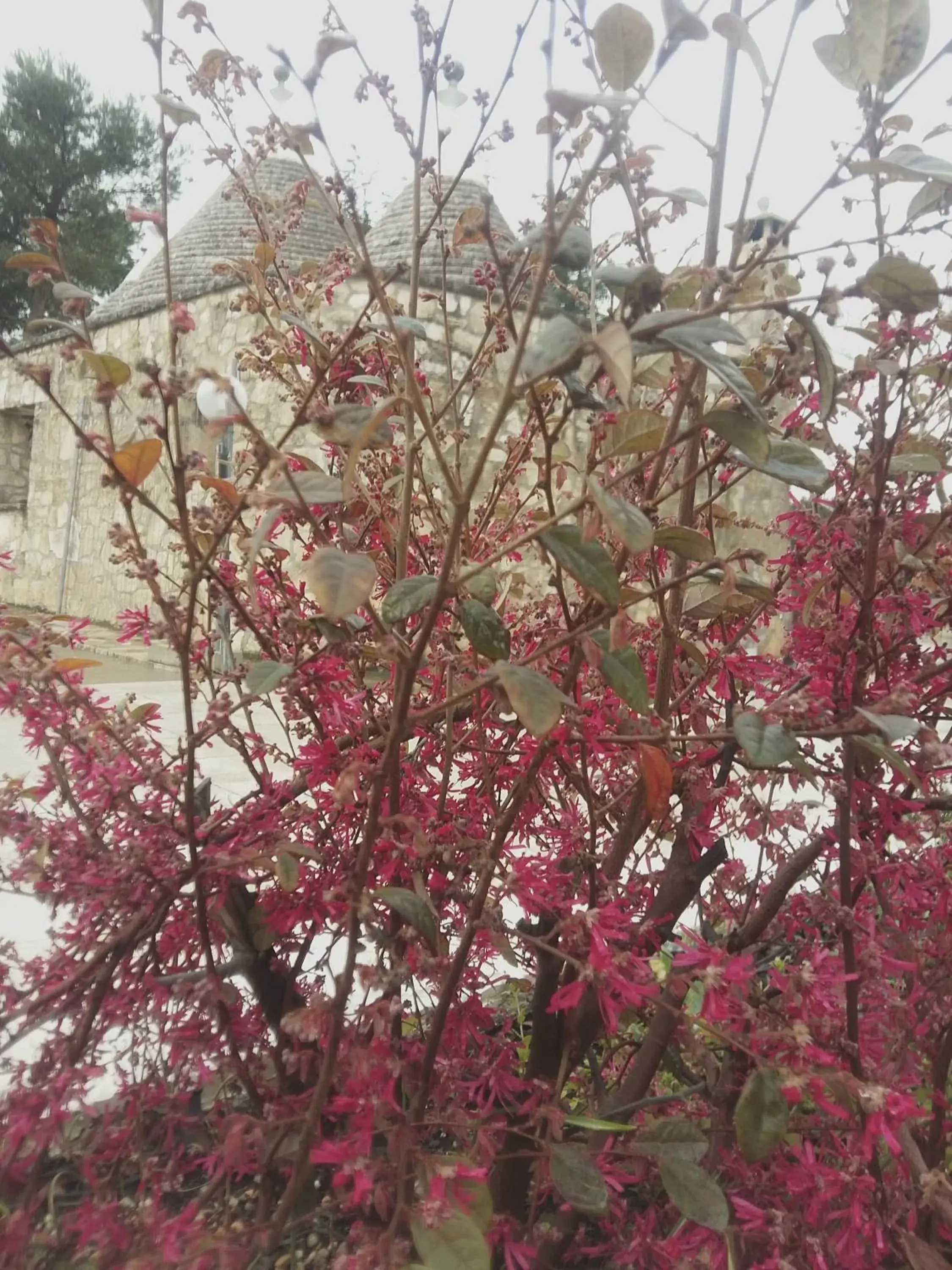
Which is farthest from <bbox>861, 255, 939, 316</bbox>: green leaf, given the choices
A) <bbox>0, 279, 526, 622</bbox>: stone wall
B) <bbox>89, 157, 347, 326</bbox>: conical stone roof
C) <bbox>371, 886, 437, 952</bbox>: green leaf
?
<bbox>0, 279, 526, 622</bbox>: stone wall

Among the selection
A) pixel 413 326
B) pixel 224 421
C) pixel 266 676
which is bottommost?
pixel 266 676

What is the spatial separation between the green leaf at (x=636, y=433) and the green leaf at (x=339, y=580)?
133mm

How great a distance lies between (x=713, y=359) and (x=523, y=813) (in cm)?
44

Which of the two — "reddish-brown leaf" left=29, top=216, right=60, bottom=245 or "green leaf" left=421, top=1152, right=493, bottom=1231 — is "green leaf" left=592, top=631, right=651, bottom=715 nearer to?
"green leaf" left=421, top=1152, right=493, bottom=1231

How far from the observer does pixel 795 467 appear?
0.44 metres

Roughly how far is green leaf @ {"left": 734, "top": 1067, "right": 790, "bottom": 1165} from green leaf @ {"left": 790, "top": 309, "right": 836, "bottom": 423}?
1.04 ft

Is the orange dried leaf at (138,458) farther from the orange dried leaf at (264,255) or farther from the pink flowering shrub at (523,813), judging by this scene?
the orange dried leaf at (264,255)

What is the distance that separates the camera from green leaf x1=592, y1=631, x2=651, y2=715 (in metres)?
0.43

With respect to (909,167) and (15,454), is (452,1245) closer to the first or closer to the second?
(909,167)

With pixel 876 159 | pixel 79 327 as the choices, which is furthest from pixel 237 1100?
pixel 876 159

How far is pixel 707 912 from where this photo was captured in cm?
78

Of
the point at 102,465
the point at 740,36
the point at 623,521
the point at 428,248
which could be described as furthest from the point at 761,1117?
the point at 102,465

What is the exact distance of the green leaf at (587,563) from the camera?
1.20ft

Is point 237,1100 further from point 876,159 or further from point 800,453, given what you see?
point 876,159
